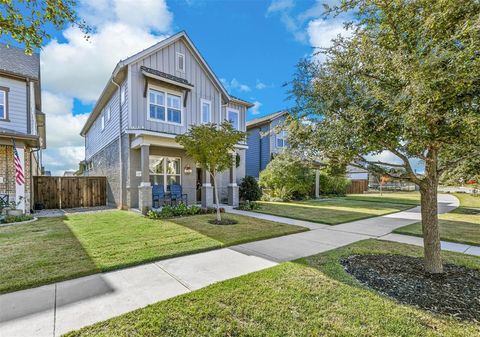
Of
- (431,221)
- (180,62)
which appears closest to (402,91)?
(431,221)

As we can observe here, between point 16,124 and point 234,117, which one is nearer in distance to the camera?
point 16,124

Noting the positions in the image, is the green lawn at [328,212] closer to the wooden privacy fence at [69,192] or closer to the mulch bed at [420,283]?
the mulch bed at [420,283]

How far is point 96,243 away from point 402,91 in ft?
22.3

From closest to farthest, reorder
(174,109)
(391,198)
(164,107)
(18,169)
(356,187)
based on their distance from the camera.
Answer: (18,169), (164,107), (174,109), (391,198), (356,187)

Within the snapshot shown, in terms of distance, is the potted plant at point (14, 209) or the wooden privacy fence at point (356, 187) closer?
the potted plant at point (14, 209)

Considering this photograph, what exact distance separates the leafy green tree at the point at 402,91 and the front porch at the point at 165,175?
620cm

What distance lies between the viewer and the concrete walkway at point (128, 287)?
9.16ft

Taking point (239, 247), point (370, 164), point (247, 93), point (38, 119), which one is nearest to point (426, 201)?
point (370, 164)

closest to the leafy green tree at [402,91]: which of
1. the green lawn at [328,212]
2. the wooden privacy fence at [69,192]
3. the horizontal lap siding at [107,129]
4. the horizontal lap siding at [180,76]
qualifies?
the green lawn at [328,212]

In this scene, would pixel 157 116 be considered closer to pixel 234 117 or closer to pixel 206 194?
pixel 206 194

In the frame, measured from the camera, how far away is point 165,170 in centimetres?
1247

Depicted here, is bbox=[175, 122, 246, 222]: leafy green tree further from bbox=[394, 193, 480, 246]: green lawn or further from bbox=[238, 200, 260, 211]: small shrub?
bbox=[394, 193, 480, 246]: green lawn

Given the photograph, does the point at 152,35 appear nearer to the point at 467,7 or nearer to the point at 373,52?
the point at 373,52

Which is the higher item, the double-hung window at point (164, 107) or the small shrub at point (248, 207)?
the double-hung window at point (164, 107)
